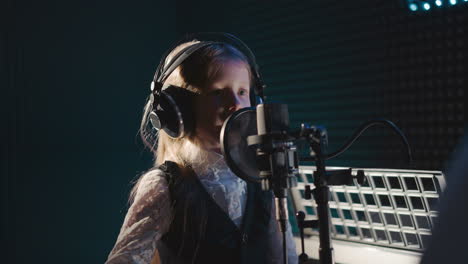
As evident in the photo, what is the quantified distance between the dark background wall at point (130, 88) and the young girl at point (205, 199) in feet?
2.06

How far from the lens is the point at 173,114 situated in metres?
1.19

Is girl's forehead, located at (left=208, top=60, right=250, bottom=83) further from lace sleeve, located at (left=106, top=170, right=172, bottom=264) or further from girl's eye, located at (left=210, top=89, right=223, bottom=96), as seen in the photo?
lace sleeve, located at (left=106, top=170, right=172, bottom=264)

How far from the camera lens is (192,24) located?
250 centimetres

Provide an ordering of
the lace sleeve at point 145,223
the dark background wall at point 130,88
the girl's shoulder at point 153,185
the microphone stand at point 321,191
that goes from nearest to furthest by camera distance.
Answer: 1. the microphone stand at point 321,191
2. the lace sleeve at point 145,223
3. the girl's shoulder at point 153,185
4. the dark background wall at point 130,88

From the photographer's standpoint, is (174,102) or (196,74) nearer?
(174,102)

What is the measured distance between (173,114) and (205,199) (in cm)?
25

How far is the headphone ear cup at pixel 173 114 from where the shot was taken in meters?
1.18

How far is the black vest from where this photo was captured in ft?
3.84

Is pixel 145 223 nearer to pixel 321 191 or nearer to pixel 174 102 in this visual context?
pixel 174 102

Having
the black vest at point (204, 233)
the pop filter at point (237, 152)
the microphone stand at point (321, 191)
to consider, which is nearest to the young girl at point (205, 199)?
the black vest at point (204, 233)

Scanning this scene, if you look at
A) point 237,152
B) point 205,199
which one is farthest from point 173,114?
point 237,152

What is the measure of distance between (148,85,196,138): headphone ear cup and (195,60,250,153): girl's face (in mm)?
44

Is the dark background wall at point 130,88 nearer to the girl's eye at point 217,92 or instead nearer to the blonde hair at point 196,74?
the blonde hair at point 196,74

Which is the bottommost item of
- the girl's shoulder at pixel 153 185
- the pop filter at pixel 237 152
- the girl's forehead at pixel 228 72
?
the girl's shoulder at pixel 153 185
